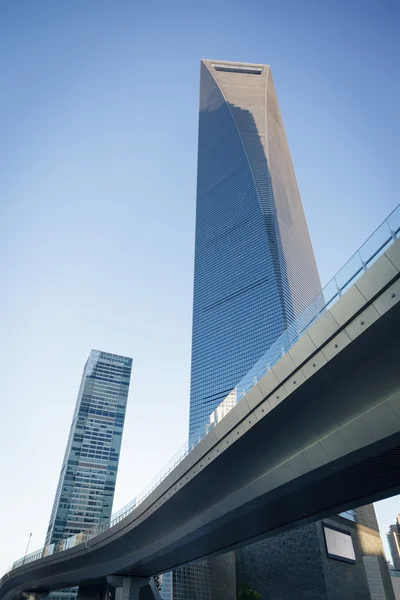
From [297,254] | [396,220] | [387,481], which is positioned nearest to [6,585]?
[387,481]

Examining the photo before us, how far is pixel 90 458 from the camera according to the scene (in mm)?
162875

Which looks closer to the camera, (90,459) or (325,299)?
(325,299)

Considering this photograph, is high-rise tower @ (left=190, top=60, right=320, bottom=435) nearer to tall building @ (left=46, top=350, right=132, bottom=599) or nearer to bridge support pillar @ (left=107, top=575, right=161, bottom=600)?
tall building @ (left=46, top=350, right=132, bottom=599)

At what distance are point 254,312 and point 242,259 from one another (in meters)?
26.0

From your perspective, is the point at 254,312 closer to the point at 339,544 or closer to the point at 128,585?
the point at 339,544

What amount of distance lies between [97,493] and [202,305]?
87.9 m

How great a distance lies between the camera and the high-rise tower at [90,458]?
149625mm

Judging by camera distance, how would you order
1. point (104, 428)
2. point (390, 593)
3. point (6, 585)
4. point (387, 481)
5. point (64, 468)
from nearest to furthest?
point (387, 481), point (390, 593), point (6, 585), point (64, 468), point (104, 428)

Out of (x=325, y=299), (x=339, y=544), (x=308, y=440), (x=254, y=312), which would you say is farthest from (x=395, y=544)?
(x=325, y=299)

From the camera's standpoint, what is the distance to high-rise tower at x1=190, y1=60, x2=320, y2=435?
417 ft

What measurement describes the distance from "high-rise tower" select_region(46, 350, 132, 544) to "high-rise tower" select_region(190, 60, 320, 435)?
194 feet

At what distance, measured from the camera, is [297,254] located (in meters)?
158

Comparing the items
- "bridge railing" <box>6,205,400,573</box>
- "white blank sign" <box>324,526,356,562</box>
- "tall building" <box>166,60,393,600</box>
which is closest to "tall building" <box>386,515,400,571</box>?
"tall building" <box>166,60,393,600</box>

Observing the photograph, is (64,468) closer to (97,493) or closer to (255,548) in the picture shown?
(97,493)
